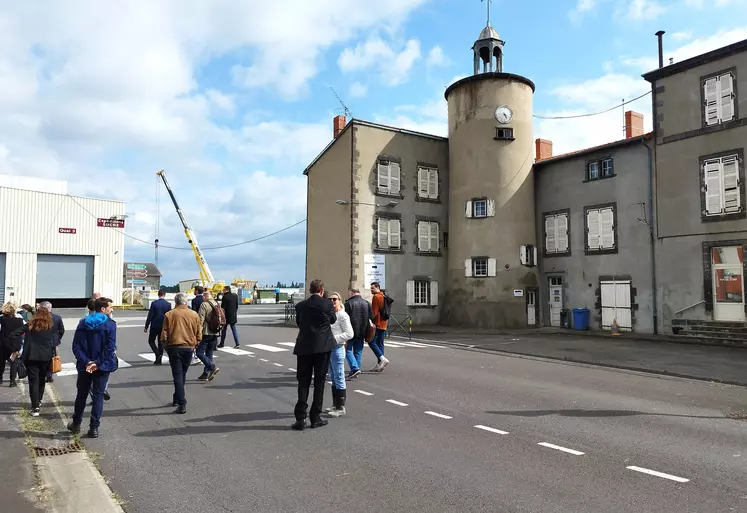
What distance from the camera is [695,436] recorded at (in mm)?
6406

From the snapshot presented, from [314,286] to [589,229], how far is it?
19.5 m

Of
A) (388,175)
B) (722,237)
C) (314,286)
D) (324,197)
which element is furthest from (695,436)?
(324,197)

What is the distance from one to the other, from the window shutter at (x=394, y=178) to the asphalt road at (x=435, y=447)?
17461mm

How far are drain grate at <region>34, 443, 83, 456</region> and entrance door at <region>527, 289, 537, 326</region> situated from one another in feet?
70.5

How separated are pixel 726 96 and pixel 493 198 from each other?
979cm

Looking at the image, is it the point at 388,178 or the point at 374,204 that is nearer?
the point at 374,204

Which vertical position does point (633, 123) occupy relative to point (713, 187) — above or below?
above

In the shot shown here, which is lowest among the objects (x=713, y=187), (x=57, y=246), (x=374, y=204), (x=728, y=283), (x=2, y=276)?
(x=728, y=283)

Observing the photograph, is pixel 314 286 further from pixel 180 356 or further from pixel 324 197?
pixel 324 197

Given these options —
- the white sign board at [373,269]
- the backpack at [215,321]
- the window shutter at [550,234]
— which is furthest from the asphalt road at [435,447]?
the window shutter at [550,234]

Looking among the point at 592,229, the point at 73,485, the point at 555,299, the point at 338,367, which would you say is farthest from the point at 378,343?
the point at 555,299

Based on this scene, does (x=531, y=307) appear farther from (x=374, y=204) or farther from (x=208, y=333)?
(x=208, y=333)

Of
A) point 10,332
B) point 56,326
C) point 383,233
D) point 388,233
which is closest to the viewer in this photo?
point 56,326

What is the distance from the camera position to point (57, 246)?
4497 centimetres
